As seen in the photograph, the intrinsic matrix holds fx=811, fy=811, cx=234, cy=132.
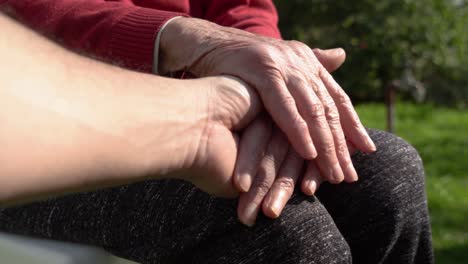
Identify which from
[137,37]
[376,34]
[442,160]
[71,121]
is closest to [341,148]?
[137,37]

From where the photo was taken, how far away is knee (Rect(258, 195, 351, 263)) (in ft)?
4.89

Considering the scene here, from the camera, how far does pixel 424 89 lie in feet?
24.7

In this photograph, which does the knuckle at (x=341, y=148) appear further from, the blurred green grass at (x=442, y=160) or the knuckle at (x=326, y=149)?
the blurred green grass at (x=442, y=160)

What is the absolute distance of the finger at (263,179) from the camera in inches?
58.9

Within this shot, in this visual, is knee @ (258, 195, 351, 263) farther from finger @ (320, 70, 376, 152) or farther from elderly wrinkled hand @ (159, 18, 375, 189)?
finger @ (320, 70, 376, 152)

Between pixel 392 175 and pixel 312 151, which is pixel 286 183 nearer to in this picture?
pixel 312 151

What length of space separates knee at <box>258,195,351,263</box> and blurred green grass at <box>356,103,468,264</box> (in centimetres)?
198

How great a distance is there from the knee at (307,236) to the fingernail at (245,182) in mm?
77

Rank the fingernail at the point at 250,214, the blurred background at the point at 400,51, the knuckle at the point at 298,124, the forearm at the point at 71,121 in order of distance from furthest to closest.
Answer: the blurred background at the point at 400,51
the knuckle at the point at 298,124
the fingernail at the point at 250,214
the forearm at the point at 71,121

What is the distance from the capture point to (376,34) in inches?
274

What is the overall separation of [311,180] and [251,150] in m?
0.16

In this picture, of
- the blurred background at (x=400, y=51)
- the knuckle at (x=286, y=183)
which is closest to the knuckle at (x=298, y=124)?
the knuckle at (x=286, y=183)

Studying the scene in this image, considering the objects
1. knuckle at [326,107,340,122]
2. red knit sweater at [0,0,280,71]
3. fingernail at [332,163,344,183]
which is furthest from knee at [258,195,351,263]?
red knit sweater at [0,0,280,71]

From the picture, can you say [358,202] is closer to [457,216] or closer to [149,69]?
[149,69]
